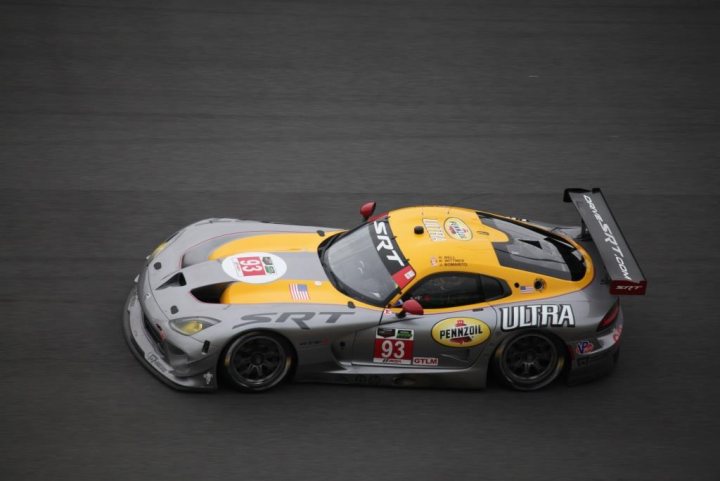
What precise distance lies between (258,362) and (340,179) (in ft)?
13.3

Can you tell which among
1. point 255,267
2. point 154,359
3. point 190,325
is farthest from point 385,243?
point 154,359

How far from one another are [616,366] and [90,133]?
735 centimetres

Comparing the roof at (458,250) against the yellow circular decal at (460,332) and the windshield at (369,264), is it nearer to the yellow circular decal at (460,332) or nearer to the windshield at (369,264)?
the windshield at (369,264)

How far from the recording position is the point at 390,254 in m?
7.32

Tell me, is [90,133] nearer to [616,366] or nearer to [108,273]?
[108,273]

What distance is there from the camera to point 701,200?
1041cm

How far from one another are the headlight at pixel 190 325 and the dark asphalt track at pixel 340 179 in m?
0.57

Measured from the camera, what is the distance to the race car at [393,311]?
267 inches

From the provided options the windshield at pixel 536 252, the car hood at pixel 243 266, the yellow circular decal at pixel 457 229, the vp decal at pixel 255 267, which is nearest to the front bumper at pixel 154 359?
the car hood at pixel 243 266

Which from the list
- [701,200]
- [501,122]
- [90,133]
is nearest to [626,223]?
[701,200]

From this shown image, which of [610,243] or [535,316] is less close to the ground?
[610,243]

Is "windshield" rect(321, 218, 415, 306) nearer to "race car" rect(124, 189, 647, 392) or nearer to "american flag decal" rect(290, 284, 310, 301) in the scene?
"race car" rect(124, 189, 647, 392)

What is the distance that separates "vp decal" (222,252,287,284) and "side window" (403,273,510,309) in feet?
4.01

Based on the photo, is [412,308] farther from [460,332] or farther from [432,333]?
[460,332]
